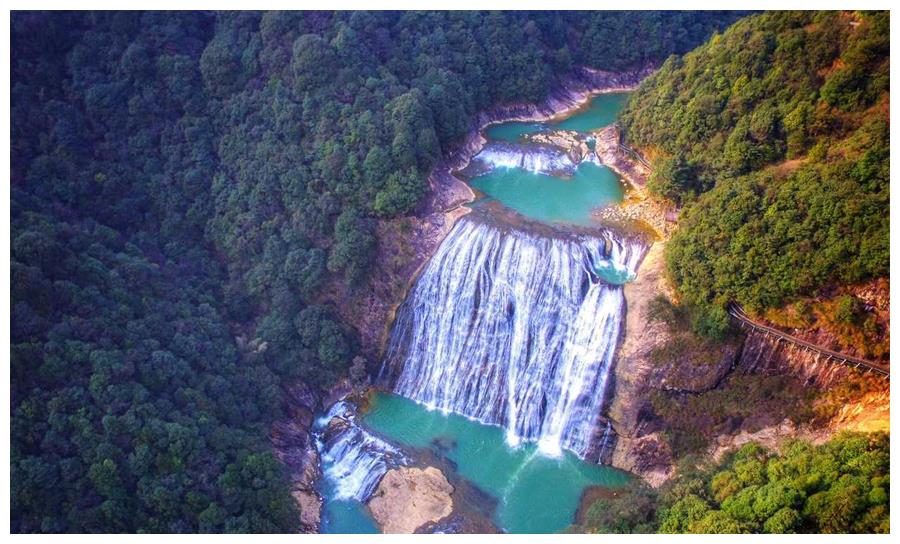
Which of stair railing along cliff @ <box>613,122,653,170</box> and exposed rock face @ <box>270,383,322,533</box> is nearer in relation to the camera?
exposed rock face @ <box>270,383,322,533</box>

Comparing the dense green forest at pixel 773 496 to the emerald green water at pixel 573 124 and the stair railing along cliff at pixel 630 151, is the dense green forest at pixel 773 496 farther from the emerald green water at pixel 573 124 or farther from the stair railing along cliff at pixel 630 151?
the emerald green water at pixel 573 124

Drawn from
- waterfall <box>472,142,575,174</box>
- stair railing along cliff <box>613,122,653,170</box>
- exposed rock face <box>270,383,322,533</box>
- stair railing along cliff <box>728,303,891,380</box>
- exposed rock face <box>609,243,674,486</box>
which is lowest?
exposed rock face <box>270,383,322,533</box>

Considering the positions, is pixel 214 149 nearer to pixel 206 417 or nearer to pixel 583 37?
pixel 206 417

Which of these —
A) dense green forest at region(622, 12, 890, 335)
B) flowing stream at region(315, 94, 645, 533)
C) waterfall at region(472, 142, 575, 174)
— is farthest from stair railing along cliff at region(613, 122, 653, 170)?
flowing stream at region(315, 94, 645, 533)

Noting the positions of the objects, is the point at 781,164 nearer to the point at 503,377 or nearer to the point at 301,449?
the point at 503,377

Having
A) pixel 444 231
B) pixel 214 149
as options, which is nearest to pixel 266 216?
pixel 214 149

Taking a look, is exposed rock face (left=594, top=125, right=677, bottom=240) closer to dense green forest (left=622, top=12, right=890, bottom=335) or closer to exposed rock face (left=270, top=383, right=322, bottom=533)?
dense green forest (left=622, top=12, right=890, bottom=335)
